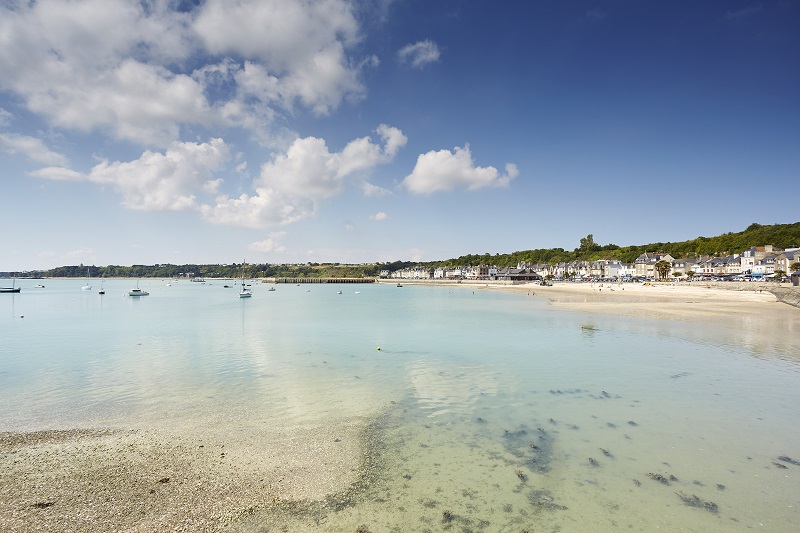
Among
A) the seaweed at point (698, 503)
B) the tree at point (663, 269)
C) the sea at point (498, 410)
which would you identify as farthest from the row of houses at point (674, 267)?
the seaweed at point (698, 503)

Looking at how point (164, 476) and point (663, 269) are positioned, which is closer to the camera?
point (164, 476)

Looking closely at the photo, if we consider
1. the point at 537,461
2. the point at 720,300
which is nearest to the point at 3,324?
the point at 537,461

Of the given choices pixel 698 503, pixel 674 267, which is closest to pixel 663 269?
A: pixel 674 267

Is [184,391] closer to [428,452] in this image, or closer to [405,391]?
[405,391]

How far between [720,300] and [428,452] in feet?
219

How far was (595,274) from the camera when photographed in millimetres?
155375

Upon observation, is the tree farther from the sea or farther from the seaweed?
the seaweed

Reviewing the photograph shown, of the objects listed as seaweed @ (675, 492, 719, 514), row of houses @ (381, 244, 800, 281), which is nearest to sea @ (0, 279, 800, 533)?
seaweed @ (675, 492, 719, 514)

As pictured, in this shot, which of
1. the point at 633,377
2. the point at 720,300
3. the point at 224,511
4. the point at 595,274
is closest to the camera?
the point at 224,511

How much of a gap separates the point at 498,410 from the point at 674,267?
15475cm

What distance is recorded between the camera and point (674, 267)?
137250mm

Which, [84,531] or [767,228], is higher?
[767,228]

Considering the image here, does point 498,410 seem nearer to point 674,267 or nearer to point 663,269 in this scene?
point 663,269

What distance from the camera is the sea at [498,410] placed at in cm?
782
